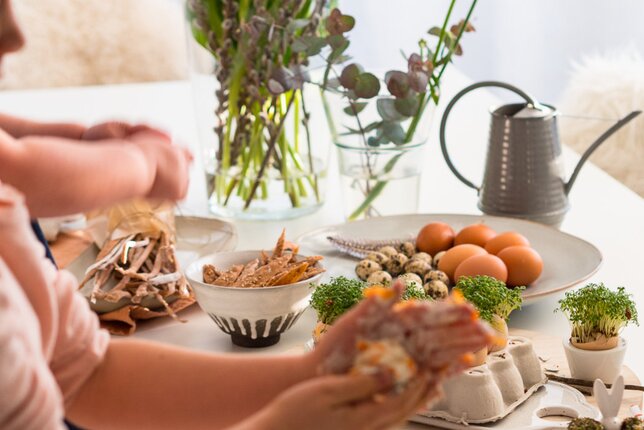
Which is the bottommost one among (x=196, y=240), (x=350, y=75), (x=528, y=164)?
(x=196, y=240)

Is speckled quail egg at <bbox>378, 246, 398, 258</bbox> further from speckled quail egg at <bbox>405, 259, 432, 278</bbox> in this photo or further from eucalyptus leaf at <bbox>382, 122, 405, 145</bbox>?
eucalyptus leaf at <bbox>382, 122, 405, 145</bbox>

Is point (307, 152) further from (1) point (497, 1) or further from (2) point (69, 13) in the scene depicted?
(1) point (497, 1)

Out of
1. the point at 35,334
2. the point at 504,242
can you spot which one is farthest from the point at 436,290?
the point at 35,334

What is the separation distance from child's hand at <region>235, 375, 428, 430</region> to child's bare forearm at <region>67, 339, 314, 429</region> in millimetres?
81

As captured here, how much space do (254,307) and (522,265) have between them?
0.29 meters

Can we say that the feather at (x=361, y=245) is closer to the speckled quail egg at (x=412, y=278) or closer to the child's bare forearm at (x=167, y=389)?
the speckled quail egg at (x=412, y=278)

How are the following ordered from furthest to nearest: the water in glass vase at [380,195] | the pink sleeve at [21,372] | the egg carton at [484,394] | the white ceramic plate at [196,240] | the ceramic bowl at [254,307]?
1. the water in glass vase at [380,195]
2. the white ceramic plate at [196,240]
3. the ceramic bowl at [254,307]
4. the egg carton at [484,394]
5. the pink sleeve at [21,372]

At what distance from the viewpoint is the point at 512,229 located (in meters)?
1.17

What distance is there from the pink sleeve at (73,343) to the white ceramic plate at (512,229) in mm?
555

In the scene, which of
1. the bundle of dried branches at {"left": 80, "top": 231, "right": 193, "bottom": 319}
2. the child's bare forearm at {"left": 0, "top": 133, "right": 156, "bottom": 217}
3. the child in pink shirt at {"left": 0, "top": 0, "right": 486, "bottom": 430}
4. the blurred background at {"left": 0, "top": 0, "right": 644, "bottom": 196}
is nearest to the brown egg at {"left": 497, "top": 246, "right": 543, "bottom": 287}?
the bundle of dried branches at {"left": 80, "top": 231, "right": 193, "bottom": 319}

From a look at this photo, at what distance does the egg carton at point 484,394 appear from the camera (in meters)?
0.76

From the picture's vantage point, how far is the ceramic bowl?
3.00 feet

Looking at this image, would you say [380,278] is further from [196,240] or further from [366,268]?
[196,240]

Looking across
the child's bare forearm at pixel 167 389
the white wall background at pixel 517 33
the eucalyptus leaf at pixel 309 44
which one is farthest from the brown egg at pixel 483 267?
the white wall background at pixel 517 33
